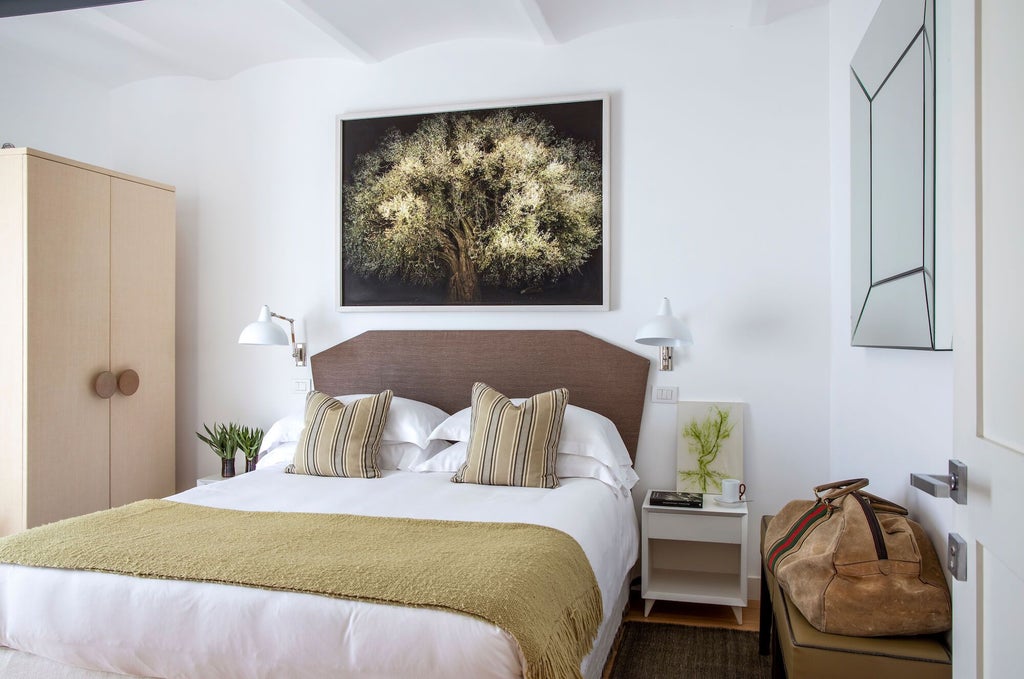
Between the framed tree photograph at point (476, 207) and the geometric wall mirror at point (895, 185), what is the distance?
1.22 meters

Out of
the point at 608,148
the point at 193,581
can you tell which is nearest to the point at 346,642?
the point at 193,581

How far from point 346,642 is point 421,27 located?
2934 millimetres

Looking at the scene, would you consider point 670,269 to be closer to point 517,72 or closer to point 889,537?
point 517,72

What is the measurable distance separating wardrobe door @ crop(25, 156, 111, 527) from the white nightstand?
261 cm

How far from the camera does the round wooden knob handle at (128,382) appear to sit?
374 centimetres

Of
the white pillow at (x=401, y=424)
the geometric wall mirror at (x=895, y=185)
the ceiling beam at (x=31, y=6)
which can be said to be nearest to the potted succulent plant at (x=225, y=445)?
the white pillow at (x=401, y=424)

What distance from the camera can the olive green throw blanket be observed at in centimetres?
179

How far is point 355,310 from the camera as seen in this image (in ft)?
13.1

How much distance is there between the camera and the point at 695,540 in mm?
3193

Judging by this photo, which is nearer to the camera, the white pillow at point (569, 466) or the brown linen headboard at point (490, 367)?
the white pillow at point (569, 466)

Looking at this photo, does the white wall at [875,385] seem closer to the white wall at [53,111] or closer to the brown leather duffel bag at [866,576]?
the brown leather duffel bag at [866,576]

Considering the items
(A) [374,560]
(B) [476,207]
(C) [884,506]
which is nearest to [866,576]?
(C) [884,506]

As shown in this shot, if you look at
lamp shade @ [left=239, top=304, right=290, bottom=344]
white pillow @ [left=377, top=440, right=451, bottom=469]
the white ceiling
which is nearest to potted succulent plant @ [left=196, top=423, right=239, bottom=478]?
lamp shade @ [left=239, top=304, right=290, bottom=344]

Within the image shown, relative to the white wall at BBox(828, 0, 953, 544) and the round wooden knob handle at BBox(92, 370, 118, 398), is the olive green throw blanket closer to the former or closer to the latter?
the white wall at BBox(828, 0, 953, 544)
